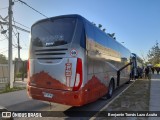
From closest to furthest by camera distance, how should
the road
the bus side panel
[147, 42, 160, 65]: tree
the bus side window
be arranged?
the bus side panel < the road < the bus side window < [147, 42, 160, 65]: tree

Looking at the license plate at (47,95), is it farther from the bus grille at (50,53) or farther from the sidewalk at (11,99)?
the sidewalk at (11,99)

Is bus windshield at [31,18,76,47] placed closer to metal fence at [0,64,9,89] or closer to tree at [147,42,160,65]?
metal fence at [0,64,9,89]

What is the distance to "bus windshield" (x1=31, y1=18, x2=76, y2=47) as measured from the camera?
715 cm

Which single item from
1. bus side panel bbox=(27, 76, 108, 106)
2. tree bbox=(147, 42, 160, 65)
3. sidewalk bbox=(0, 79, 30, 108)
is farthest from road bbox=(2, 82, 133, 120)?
tree bbox=(147, 42, 160, 65)

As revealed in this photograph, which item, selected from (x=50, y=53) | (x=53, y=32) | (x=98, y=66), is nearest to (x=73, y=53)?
(x=50, y=53)

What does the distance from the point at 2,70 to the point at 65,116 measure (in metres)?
10.4

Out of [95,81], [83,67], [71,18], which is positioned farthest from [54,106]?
[71,18]

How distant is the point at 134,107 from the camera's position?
891 cm

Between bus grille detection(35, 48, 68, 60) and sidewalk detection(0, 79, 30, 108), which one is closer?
bus grille detection(35, 48, 68, 60)

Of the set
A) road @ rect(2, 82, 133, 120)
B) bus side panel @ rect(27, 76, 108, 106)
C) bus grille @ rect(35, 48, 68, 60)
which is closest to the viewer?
bus side panel @ rect(27, 76, 108, 106)

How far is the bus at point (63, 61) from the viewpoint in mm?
6816

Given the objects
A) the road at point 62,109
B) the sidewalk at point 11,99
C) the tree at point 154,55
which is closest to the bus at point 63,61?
the road at point 62,109

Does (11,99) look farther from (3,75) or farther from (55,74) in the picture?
(3,75)

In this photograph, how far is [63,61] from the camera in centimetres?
696
